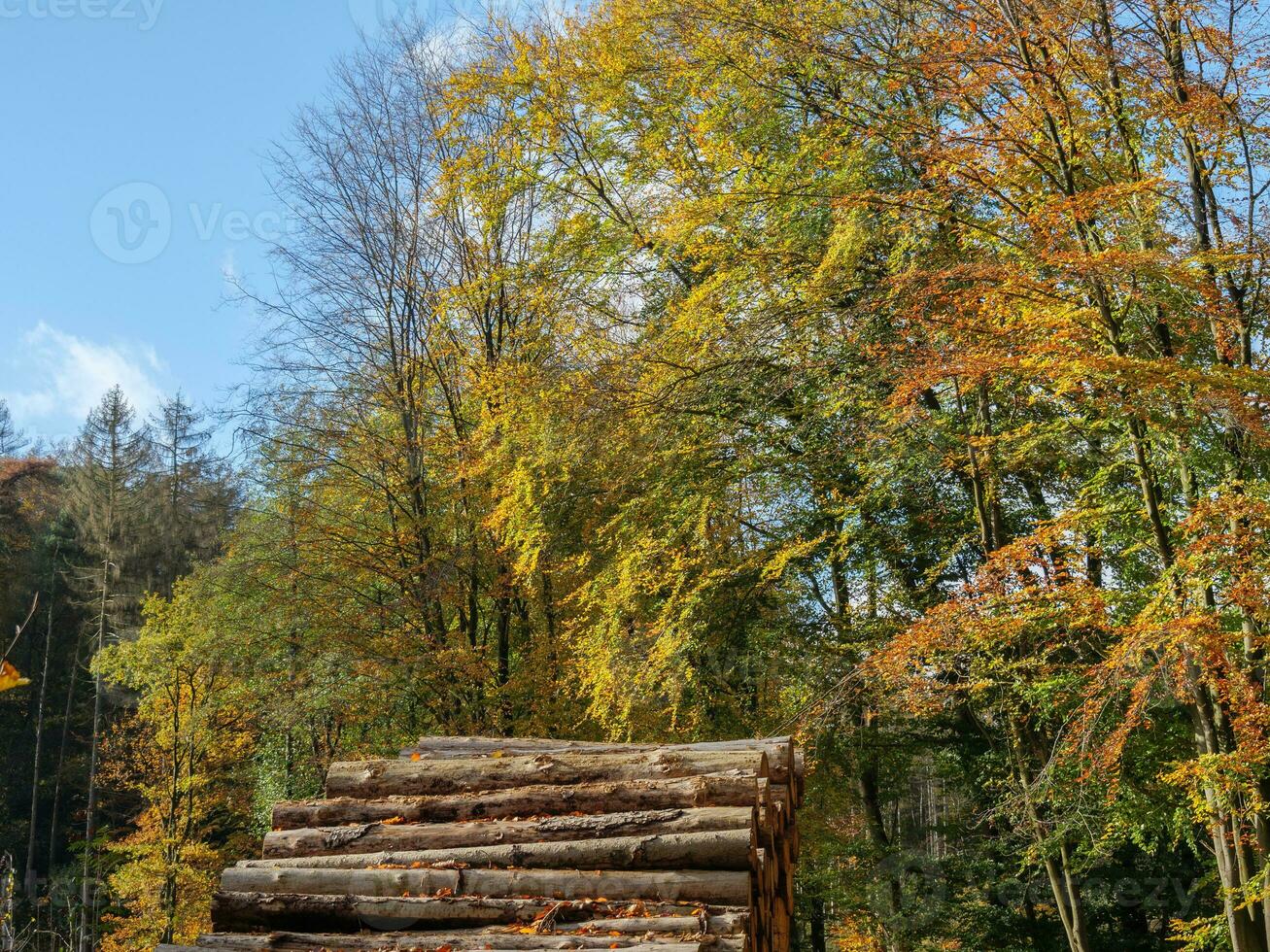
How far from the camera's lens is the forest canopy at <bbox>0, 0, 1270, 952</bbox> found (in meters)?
7.91

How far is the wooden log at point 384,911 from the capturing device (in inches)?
163

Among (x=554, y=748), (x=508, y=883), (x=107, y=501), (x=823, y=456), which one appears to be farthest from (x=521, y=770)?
(x=107, y=501)

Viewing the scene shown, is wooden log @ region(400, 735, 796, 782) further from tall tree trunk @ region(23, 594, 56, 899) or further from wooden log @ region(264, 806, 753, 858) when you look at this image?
tall tree trunk @ region(23, 594, 56, 899)

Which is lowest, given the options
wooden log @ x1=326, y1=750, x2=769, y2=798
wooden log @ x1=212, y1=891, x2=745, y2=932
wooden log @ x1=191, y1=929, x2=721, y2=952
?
wooden log @ x1=191, y1=929, x2=721, y2=952

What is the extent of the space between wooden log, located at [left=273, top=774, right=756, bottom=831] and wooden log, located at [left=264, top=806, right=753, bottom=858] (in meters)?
0.10

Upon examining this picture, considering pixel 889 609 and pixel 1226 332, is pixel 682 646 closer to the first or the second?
pixel 889 609

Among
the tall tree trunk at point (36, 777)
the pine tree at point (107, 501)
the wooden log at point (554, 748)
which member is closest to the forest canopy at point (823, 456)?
the wooden log at point (554, 748)

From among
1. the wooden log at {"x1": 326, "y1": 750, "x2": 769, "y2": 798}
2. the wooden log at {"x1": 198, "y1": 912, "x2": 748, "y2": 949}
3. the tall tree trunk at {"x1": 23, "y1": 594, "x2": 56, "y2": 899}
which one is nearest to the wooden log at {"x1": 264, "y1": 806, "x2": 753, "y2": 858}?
the wooden log at {"x1": 326, "y1": 750, "x2": 769, "y2": 798}

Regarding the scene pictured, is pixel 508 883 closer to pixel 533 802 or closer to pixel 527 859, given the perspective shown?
pixel 527 859

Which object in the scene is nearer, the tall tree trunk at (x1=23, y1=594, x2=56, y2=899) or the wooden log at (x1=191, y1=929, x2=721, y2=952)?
the wooden log at (x1=191, y1=929, x2=721, y2=952)

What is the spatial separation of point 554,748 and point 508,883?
1576mm

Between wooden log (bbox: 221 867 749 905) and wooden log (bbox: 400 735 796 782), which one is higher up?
wooden log (bbox: 400 735 796 782)

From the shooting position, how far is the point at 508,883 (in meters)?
4.34

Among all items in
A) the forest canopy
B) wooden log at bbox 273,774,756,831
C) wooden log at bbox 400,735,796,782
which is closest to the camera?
wooden log at bbox 273,774,756,831
